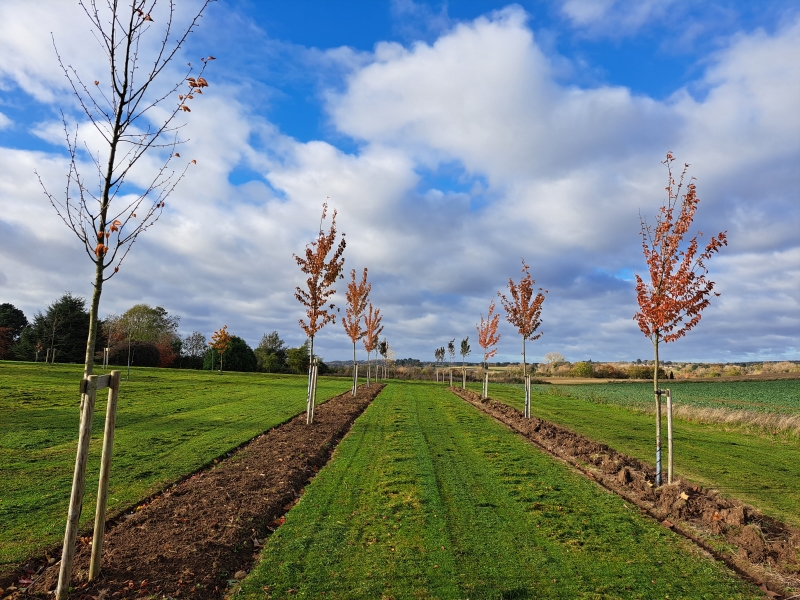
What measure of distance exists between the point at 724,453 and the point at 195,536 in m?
13.3

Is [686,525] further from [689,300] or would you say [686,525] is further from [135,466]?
[135,466]

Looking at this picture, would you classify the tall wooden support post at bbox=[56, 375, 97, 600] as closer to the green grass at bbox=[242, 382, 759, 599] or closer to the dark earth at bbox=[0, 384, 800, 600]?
the dark earth at bbox=[0, 384, 800, 600]

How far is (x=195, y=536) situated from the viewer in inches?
221

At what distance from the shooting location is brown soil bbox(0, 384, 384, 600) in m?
4.46

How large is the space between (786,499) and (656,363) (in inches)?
118

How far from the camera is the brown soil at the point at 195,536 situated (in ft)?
14.6

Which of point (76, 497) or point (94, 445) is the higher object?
point (76, 497)

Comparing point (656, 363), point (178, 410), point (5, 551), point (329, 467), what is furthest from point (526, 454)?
point (178, 410)

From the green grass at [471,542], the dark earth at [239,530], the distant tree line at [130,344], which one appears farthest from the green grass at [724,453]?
the distant tree line at [130,344]

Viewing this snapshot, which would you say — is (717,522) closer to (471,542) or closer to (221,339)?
(471,542)

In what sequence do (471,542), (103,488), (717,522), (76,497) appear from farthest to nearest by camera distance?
(717,522), (471,542), (103,488), (76,497)

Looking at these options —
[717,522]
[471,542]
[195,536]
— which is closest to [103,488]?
[195,536]

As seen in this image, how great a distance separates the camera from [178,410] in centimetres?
1802

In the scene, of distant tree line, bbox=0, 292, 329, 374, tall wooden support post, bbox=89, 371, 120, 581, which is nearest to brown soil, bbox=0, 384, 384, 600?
tall wooden support post, bbox=89, 371, 120, 581
